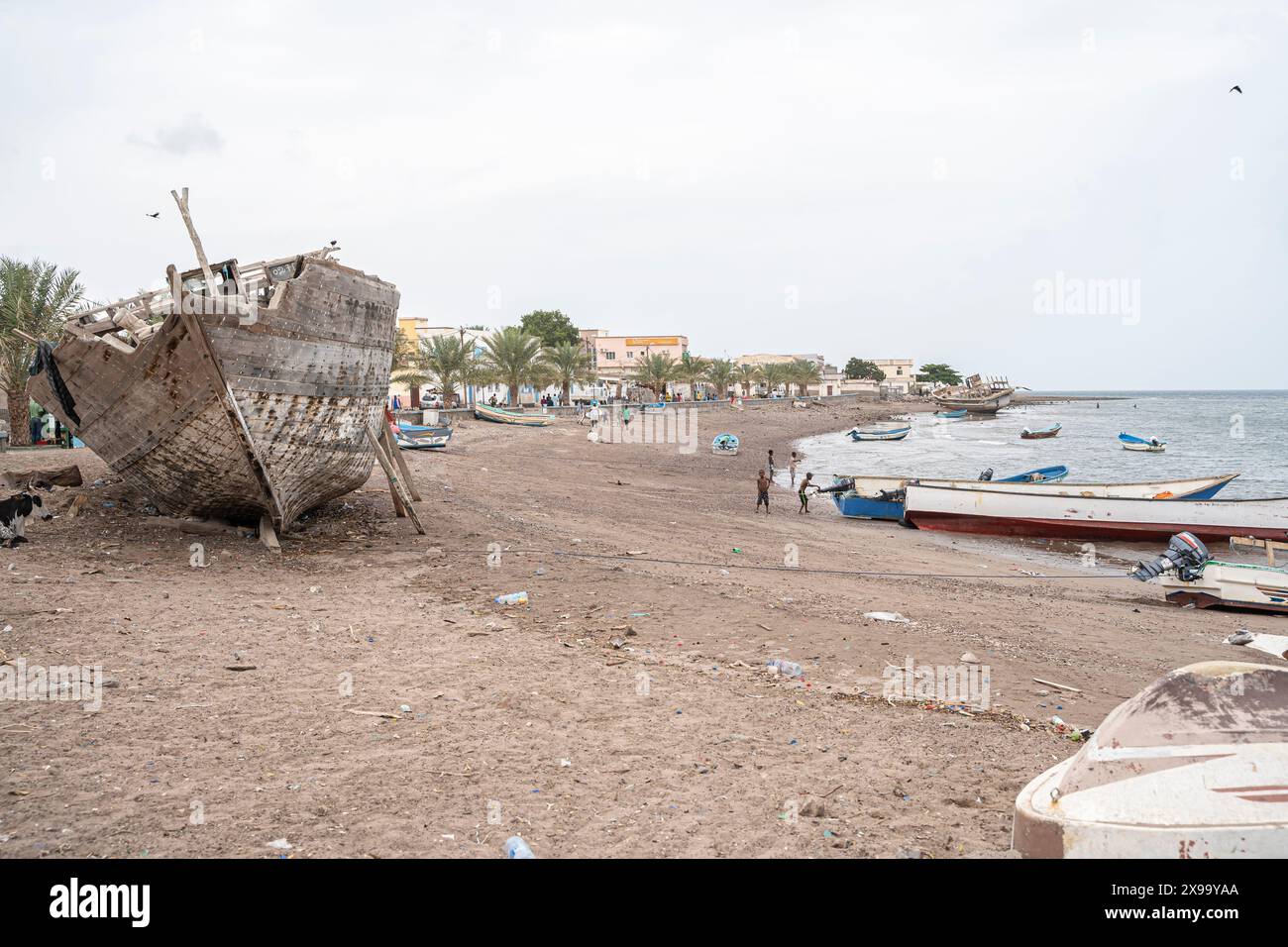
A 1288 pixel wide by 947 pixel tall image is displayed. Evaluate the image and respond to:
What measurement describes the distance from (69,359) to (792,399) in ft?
266

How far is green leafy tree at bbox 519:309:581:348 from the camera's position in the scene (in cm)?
7206

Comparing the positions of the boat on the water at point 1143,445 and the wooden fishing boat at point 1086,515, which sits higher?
the boat on the water at point 1143,445

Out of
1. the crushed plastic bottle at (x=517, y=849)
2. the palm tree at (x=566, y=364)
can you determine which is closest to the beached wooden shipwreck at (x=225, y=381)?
the crushed plastic bottle at (x=517, y=849)

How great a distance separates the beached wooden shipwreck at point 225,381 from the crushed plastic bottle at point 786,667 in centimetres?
692

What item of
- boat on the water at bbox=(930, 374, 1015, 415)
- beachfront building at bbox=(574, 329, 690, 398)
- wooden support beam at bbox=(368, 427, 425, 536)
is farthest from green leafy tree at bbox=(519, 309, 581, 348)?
wooden support beam at bbox=(368, 427, 425, 536)

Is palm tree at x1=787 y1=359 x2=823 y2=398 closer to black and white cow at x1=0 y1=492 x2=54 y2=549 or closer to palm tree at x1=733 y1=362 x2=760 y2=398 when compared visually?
palm tree at x1=733 y1=362 x2=760 y2=398

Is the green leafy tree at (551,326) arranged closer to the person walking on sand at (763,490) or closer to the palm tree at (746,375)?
the palm tree at (746,375)

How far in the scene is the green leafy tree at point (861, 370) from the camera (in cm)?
14250

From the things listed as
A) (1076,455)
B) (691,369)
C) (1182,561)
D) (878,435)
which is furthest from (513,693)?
(691,369)

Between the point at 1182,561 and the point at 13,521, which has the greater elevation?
the point at 13,521

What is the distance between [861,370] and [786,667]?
5608 inches

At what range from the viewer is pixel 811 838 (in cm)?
416

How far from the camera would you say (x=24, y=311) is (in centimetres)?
1930

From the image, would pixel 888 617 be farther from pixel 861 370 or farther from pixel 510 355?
pixel 861 370
